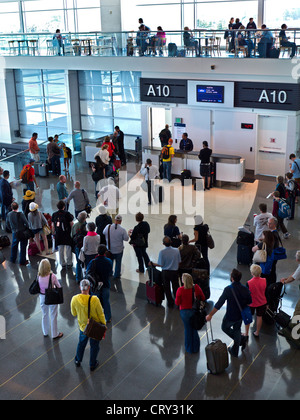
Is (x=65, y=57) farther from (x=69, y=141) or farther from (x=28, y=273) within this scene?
(x=28, y=273)

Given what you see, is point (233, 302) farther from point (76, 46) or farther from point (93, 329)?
point (76, 46)

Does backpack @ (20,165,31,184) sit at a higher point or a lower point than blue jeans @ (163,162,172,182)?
higher

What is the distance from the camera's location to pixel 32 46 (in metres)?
22.5

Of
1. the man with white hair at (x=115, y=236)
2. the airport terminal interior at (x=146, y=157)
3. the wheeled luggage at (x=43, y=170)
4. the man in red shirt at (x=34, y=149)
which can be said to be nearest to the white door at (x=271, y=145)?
the airport terminal interior at (x=146, y=157)

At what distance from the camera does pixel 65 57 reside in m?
21.1

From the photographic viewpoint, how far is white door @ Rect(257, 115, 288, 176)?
17.1 metres

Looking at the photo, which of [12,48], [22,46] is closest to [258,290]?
[22,46]

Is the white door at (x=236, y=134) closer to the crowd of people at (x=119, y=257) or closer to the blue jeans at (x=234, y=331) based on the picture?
the crowd of people at (x=119, y=257)

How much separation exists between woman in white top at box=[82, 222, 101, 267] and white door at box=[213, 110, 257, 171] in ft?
31.9

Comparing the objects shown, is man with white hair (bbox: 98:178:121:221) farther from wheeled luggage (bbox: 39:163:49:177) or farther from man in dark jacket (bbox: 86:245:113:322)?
man in dark jacket (bbox: 86:245:113:322)

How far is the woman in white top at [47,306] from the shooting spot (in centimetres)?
798

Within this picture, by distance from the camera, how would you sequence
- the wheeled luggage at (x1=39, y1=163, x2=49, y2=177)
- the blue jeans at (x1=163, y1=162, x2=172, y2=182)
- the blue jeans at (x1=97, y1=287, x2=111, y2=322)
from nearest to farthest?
the blue jeans at (x1=97, y1=287, x2=111, y2=322) < the blue jeans at (x1=163, y1=162, x2=172, y2=182) < the wheeled luggage at (x1=39, y1=163, x2=49, y2=177)

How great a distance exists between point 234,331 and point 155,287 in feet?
6.58

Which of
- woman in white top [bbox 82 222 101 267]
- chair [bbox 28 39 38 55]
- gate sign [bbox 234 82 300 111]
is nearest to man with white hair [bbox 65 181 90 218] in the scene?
woman in white top [bbox 82 222 101 267]
